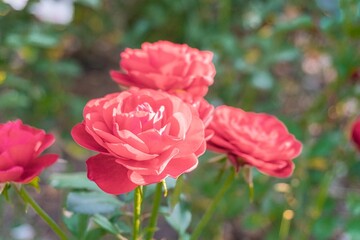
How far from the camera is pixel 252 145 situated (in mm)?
633

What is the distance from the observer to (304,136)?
1.50 m

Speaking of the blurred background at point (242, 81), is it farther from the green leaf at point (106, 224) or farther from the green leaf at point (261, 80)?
the green leaf at point (106, 224)

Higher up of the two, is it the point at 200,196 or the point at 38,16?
the point at 38,16

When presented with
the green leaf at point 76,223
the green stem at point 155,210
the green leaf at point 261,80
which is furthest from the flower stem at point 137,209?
the green leaf at point 261,80

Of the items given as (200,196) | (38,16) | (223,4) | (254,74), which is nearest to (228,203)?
(200,196)

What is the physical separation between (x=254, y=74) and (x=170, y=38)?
0.38 meters

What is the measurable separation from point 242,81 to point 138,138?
1.28 m

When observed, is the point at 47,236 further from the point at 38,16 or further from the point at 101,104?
the point at 101,104

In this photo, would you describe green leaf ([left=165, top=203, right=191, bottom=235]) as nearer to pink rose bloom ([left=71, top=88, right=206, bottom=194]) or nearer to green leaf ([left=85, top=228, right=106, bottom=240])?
green leaf ([left=85, top=228, right=106, bottom=240])

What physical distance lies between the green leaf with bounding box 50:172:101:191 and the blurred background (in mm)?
471

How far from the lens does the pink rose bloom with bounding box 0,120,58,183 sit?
0.56 m

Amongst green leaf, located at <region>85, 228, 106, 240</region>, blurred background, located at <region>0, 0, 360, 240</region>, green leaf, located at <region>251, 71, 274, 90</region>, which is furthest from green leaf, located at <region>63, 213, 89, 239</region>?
green leaf, located at <region>251, 71, 274, 90</region>

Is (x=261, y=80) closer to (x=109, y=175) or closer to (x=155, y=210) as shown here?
(x=155, y=210)

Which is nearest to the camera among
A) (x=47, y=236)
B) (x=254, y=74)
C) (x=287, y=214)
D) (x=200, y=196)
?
(x=287, y=214)
